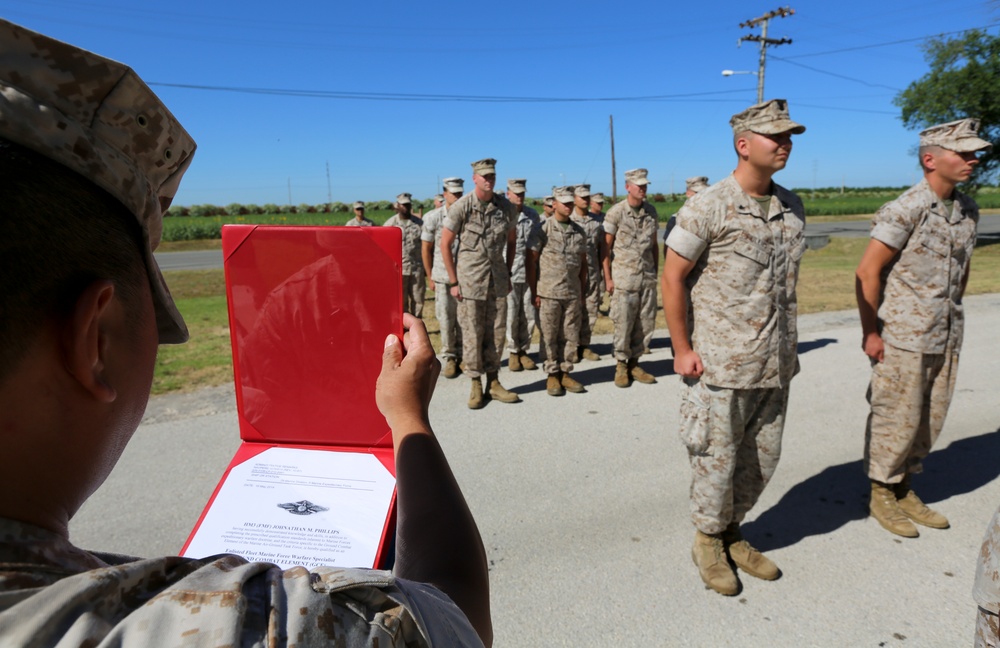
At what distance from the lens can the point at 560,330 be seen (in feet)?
21.8

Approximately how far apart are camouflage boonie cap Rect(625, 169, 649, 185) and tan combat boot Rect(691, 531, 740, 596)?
505 centimetres

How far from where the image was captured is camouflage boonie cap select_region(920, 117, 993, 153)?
11.0ft

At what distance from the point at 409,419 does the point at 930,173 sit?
3.68m

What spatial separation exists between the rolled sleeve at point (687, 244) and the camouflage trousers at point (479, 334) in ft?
10.2

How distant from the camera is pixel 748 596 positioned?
9.80ft

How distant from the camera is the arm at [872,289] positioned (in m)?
3.55

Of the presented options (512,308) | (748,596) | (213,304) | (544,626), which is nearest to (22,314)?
(544,626)

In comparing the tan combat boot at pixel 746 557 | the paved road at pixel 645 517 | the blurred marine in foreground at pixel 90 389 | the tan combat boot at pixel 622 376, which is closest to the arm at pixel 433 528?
the blurred marine in foreground at pixel 90 389

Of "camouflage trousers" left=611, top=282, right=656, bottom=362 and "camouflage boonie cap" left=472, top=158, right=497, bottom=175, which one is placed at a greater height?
"camouflage boonie cap" left=472, top=158, right=497, bottom=175

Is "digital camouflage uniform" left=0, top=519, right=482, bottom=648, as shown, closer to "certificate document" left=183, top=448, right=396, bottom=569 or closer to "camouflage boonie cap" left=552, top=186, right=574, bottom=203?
"certificate document" left=183, top=448, right=396, bottom=569

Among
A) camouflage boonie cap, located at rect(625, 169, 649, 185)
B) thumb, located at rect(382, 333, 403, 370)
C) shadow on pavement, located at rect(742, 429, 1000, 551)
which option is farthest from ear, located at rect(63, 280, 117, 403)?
camouflage boonie cap, located at rect(625, 169, 649, 185)

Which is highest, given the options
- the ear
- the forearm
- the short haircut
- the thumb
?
the short haircut

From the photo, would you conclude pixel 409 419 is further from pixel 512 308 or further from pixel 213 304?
pixel 213 304

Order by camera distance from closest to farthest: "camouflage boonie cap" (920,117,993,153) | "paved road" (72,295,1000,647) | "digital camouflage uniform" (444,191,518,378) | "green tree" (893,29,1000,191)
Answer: "paved road" (72,295,1000,647) → "camouflage boonie cap" (920,117,993,153) → "digital camouflage uniform" (444,191,518,378) → "green tree" (893,29,1000,191)
